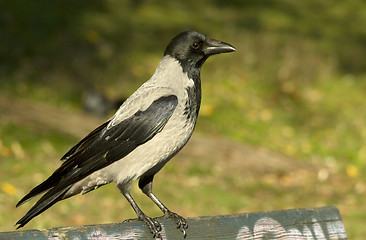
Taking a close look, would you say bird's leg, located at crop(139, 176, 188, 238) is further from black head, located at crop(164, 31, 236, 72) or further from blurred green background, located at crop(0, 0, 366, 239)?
blurred green background, located at crop(0, 0, 366, 239)

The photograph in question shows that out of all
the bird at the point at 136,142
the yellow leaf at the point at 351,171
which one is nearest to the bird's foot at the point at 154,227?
the bird at the point at 136,142

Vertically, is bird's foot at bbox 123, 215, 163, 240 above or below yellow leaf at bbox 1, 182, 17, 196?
below

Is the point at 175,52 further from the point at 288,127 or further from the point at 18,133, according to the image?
the point at 288,127

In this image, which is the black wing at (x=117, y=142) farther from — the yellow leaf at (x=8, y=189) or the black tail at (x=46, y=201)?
the yellow leaf at (x=8, y=189)

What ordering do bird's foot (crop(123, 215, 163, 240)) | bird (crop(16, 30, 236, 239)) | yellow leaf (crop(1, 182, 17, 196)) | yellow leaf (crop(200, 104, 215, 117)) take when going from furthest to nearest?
yellow leaf (crop(200, 104, 215, 117)) → yellow leaf (crop(1, 182, 17, 196)) → bird (crop(16, 30, 236, 239)) → bird's foot (crop(123, 215, 163, 240))

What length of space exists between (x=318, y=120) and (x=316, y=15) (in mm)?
7600

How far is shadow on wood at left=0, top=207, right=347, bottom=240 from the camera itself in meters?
3.18

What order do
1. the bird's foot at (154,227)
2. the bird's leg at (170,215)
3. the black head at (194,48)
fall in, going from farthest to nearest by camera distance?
the black head at (194,48), the bird's leg at (170,215), the bird's foot at (154,227)

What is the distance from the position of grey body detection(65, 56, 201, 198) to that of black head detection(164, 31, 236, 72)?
0.30 feet

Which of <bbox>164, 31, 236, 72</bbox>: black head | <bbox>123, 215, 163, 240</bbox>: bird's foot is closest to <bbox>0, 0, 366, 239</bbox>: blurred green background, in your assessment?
<bbox>164, 31, 236, 72</bbox>: black head

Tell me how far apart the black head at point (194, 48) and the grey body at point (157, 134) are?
0.30ft

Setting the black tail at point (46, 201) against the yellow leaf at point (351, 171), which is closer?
the black tail at point (46, 201)

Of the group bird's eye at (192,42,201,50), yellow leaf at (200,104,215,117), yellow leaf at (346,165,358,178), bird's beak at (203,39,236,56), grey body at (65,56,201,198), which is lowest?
grey body at (65,56,201,198)

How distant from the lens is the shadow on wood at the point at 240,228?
3.18 meters
